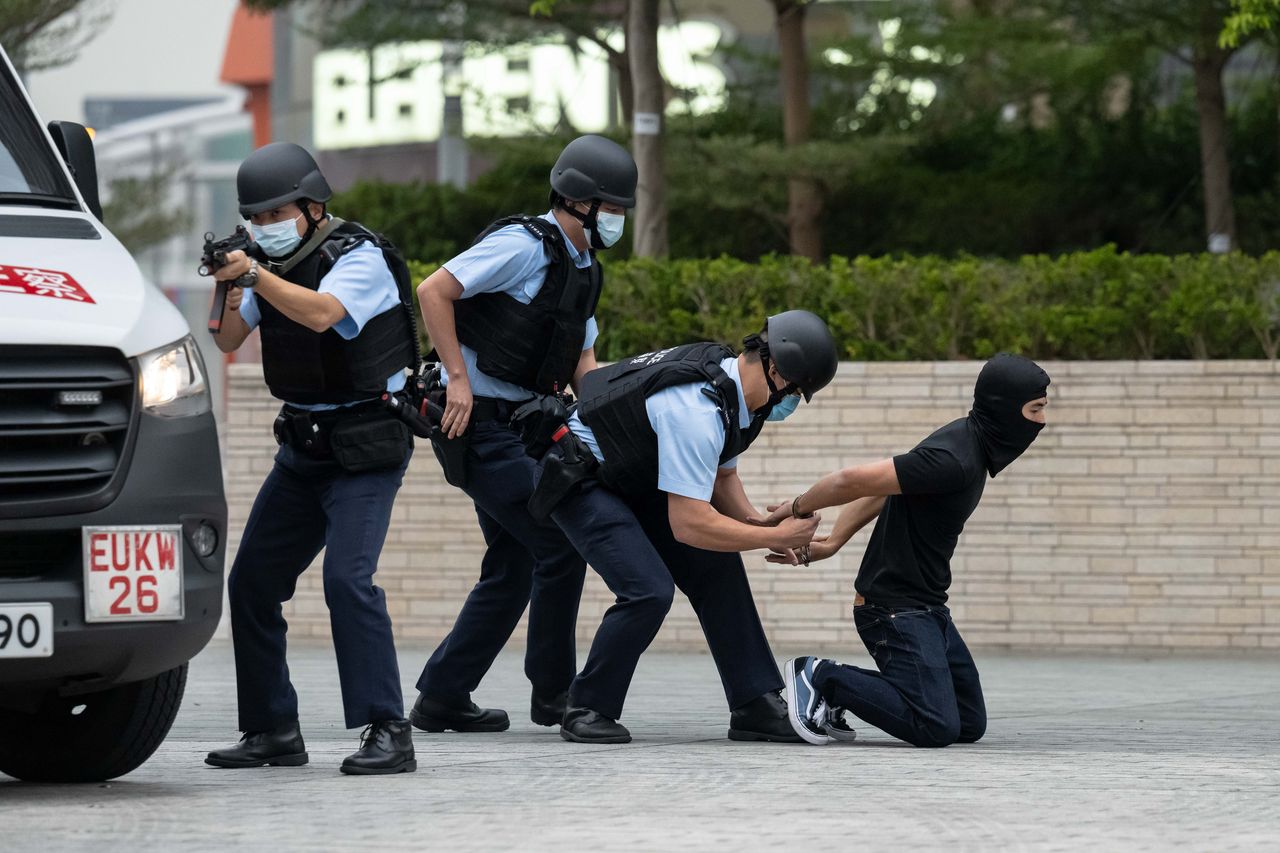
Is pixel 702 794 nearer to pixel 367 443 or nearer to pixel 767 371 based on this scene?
pixel 367 443

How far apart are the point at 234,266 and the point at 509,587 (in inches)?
81.5

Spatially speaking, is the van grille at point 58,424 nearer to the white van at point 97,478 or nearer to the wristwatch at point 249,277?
the white van at point 97,478

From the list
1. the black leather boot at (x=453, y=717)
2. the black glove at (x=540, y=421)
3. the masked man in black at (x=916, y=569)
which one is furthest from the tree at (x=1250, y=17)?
the black leather boot at (x=453, y=717)

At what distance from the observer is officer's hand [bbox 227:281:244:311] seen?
5.79m

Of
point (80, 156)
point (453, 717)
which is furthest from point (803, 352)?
point (80, 156)

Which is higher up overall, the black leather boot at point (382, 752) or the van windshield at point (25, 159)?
the van windshield at point (25, 159)

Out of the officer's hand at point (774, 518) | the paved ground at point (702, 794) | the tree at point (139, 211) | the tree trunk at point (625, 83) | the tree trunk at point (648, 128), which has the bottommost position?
the paved ground at point (702, 794)

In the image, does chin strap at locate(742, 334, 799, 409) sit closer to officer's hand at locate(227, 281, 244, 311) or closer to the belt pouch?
the belt pouch

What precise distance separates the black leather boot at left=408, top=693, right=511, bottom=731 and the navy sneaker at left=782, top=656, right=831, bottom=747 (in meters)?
1.10

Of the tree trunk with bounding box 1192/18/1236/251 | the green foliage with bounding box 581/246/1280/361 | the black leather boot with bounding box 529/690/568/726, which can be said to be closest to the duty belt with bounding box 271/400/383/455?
the black leather boot with bounding box 529/690/568/726

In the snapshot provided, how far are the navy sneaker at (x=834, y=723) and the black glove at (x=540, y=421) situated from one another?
4.07 ft

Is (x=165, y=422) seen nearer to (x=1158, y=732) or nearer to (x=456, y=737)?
(x=456, y=737)

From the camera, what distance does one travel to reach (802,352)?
6461mm

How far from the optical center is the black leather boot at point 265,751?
625cm
